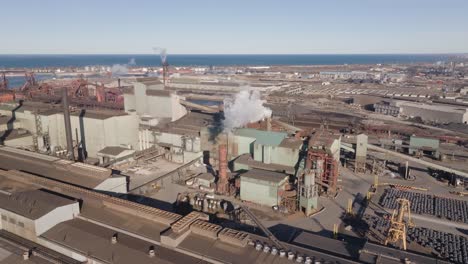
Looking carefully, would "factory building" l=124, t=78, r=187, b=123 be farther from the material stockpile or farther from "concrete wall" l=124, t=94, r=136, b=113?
the material stockpile

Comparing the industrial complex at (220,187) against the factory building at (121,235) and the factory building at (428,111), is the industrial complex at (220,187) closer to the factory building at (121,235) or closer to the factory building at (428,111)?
the factory building at (121,235)

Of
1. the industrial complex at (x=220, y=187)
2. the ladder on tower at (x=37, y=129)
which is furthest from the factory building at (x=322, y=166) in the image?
the ladder on tower at (x=37, y=129)

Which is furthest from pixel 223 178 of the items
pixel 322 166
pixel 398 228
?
pixel 398 228

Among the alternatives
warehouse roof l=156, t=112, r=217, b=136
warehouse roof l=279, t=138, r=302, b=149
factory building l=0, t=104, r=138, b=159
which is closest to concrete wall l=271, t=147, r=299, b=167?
warehouse roof l=279, t=138, r=302, b=149

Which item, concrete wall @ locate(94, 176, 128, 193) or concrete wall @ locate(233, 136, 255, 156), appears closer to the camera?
concrete wall @ locate(94, 176, 128, 193)

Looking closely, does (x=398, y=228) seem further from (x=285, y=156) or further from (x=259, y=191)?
(x=285, y=156)

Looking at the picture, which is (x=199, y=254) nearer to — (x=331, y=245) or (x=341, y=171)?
(x=331, y=245)
